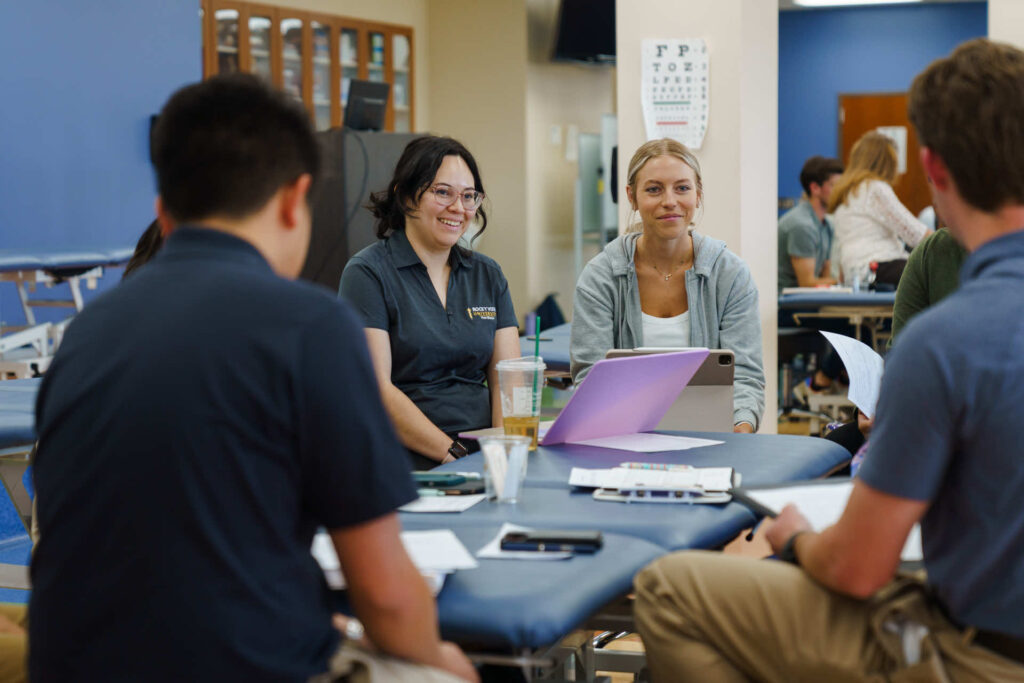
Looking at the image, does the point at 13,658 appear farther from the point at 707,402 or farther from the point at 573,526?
the point at 707,402

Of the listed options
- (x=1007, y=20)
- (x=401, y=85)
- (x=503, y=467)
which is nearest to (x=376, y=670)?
(x=503, y=467)

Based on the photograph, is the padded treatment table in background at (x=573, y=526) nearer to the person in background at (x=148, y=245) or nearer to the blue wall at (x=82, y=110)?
the person in background at (x=148, y=245)

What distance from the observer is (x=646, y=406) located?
2.36 metres

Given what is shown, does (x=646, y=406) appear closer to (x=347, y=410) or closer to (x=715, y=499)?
(x=715, y=499)

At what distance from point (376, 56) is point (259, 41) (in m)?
1.17

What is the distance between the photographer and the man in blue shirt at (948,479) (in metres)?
1.22

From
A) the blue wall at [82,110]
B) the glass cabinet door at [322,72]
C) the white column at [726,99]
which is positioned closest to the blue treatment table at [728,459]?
the white column at [726,99]

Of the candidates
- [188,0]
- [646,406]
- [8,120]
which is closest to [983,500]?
[646,406]

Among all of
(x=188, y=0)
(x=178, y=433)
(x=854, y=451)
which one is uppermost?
(x=188, y=0)

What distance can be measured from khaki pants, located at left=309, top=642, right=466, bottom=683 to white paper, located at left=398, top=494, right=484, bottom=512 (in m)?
0.54

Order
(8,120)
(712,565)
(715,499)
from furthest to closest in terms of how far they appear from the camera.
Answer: (8,120), (715,499), (712,565)

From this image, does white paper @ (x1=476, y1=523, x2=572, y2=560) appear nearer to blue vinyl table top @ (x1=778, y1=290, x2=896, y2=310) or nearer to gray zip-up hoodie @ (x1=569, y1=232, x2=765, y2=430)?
gray zip-up hoodie @ (x1=569, y1=232, x2=765, y2=430)

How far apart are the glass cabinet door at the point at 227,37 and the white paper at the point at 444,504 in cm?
744

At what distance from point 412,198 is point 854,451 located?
1.35 m
